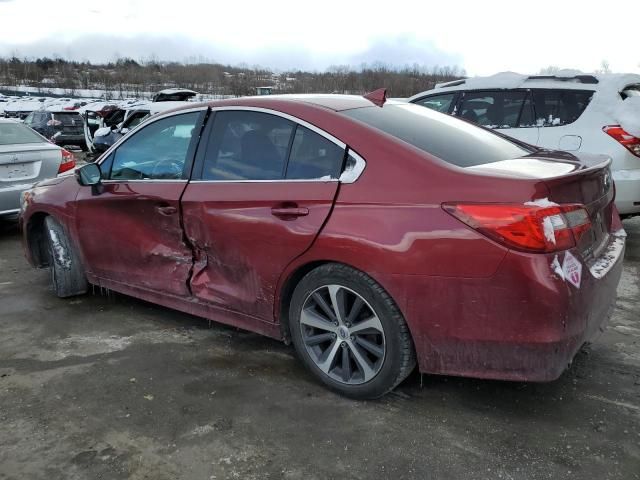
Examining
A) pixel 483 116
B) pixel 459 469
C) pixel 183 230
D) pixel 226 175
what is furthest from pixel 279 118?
pixel 483 116

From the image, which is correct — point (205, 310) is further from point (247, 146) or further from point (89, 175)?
point (89, 175)

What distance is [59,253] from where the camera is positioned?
184 inches

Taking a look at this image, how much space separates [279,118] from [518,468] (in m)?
2.14

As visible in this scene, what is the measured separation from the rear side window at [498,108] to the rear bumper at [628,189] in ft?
3.90

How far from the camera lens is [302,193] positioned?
3.06 m

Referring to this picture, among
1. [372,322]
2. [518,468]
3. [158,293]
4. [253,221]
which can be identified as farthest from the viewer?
[158,293]

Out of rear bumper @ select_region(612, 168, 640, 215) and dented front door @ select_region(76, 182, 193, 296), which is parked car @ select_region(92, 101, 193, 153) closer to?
dented front door @ select_region(76, 182, 193, 296)

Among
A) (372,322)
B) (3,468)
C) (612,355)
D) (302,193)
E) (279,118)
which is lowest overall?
(3,468)

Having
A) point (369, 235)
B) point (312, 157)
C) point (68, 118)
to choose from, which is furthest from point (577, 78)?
point (68, 118)

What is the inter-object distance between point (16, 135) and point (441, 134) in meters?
6.01

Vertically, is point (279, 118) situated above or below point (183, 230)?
above

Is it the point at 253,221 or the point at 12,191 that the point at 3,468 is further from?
the point at 12,191

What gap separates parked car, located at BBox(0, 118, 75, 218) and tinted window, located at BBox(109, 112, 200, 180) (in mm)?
3169

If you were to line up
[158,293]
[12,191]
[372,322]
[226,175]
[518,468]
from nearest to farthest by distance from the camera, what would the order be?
1. [518,468]
2. [372,322]
3. [226,175]
4. [158,293]
5. [12,191]
